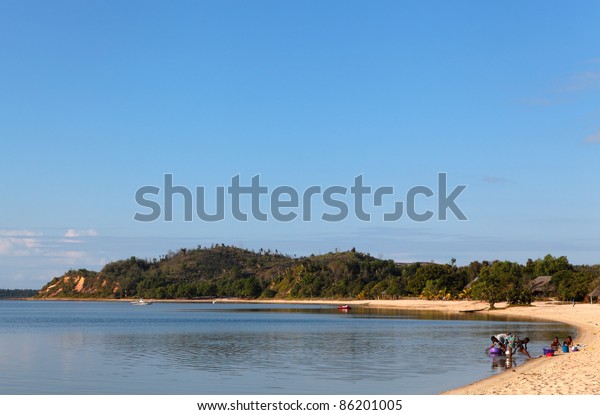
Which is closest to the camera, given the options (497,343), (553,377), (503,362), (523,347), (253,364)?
(553,377)

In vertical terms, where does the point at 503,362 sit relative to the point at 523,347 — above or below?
below

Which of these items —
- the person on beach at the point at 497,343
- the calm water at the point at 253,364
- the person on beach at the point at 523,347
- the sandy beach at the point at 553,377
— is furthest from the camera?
the person on beach at the point at 497,343

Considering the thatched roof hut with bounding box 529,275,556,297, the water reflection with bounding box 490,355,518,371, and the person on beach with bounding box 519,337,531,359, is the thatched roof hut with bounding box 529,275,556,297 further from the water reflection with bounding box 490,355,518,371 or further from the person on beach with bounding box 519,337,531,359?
the water reflection with bounding box 490,355,518,371

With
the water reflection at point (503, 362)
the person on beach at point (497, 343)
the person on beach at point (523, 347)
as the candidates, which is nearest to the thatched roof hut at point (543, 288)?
the person on beach at point (497, 343)

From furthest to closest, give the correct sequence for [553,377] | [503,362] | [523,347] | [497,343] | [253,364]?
[497,343] < [523,347] < [253,364] < [503,362] < [553,377]

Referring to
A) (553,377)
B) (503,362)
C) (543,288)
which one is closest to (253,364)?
(503,362)

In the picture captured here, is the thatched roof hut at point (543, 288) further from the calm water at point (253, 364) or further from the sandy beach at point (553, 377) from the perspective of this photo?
the sandy beach at point (553, 377)

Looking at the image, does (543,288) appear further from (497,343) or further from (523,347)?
(523,347)

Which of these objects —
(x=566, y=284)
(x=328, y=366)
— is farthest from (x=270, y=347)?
(x=566, y=284)

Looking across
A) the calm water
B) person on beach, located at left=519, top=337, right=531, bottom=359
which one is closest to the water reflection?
the calm water

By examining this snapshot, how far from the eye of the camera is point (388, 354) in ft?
151
